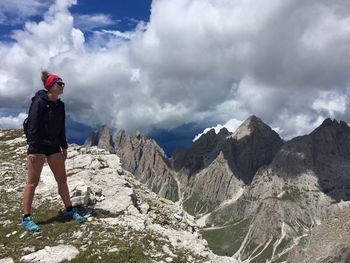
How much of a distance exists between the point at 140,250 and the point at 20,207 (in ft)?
27.7

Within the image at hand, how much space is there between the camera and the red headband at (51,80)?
1869cm

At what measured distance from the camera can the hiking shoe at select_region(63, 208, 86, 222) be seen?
1948cm

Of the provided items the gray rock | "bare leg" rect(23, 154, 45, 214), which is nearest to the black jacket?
"bare leg" rect(23, 154, 45, 214)

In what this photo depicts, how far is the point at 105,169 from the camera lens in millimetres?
29266

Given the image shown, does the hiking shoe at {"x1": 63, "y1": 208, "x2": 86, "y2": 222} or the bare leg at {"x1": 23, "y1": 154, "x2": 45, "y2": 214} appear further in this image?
the hiking shoe at {"x1": 63, "y1": 208, "x2": 86, "y2": 222}

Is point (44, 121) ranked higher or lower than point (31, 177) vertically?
higher

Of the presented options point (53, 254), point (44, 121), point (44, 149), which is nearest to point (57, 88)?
point (44, 121)

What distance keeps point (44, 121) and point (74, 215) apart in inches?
182

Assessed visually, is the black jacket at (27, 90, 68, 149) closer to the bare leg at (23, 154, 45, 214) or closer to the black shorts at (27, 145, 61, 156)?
the black shorts at (27, 145, 61, 156)

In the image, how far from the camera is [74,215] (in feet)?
64.7

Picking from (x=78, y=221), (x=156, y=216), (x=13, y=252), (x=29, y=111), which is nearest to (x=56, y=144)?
(x=29, y=111)

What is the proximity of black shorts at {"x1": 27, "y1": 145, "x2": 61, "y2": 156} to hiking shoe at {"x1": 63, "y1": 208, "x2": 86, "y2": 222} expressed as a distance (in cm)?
294

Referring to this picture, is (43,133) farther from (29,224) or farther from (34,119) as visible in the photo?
(29,224)

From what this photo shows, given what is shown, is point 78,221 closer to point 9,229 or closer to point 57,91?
point 9,229
